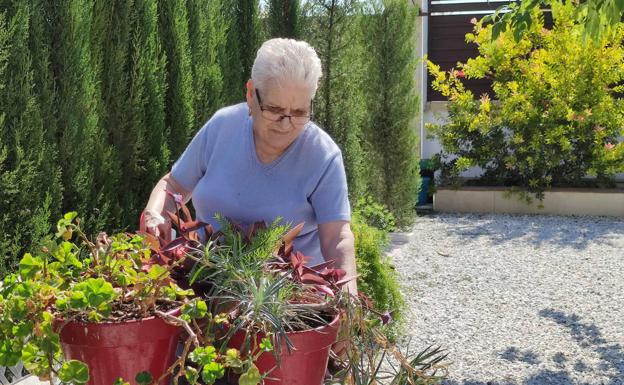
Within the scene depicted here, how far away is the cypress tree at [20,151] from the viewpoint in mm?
3068

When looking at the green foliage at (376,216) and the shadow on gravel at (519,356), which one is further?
the green foliage at (376,216)

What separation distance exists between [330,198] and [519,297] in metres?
3.50

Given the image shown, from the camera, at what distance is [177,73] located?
4.52 m

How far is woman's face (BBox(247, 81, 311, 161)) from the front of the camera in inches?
67.2

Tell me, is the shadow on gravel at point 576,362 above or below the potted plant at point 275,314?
below

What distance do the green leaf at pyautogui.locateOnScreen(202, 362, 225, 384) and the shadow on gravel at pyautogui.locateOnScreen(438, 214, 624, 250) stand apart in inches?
237

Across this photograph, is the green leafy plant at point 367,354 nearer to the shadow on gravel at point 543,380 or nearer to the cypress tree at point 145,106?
the shadow on gravel at point 543,380

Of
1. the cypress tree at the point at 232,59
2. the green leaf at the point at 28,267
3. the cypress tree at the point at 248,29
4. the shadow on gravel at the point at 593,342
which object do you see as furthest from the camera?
the cypress tree at the point at 248,29

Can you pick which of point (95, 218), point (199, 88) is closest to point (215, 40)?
point (199, 88)

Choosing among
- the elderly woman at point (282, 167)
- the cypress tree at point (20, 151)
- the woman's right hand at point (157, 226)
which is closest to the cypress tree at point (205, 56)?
the cypress tree at point (20, 151)

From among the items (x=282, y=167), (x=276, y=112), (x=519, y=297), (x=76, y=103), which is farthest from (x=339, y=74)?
(x=276, y=112)

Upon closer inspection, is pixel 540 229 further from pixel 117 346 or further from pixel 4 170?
pixel 117 346

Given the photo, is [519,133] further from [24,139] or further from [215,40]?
[24,139]

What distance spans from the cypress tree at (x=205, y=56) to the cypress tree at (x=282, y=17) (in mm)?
849
